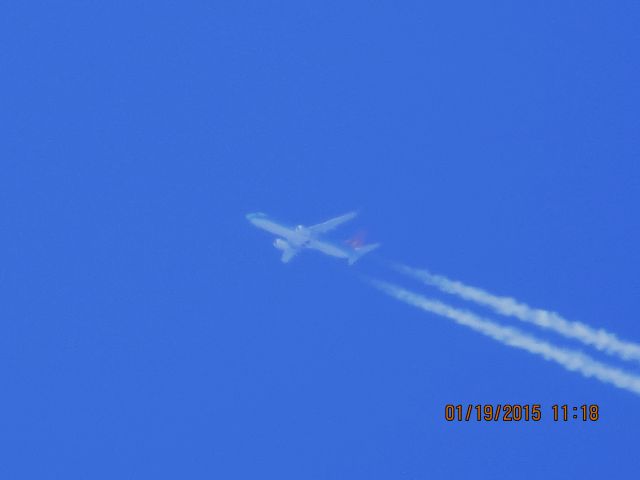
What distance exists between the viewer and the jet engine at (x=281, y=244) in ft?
94.3

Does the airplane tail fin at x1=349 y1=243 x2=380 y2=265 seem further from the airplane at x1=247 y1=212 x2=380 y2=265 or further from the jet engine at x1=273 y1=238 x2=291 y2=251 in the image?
the jet engine at x1=273 y1=238 x2=291 y2=251

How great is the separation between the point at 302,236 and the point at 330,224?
1.19 meters

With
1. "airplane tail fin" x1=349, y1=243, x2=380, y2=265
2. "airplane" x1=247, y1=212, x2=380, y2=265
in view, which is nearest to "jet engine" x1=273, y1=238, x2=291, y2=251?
"airplane" x1=247, y1=212, x2=380, y2=265

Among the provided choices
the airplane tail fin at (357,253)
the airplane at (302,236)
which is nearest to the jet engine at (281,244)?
the airplane at (302,236)

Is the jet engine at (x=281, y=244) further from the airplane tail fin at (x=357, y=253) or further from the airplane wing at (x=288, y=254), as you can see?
the airplane tail fin at (x=357, y=253)

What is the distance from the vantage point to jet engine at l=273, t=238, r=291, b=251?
94.3 feet

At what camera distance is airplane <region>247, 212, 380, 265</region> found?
28.5m

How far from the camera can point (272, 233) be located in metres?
28.9

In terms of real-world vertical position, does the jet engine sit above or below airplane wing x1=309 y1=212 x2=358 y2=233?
below

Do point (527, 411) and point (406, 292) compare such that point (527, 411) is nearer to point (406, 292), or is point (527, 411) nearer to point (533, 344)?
point (533, 344)

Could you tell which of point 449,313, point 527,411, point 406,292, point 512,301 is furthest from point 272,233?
point 527,411

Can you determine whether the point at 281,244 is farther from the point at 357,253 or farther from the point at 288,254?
the point at 357,253

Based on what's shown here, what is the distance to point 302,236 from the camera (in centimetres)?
2852

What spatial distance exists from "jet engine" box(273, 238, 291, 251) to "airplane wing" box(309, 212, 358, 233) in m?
1.13
